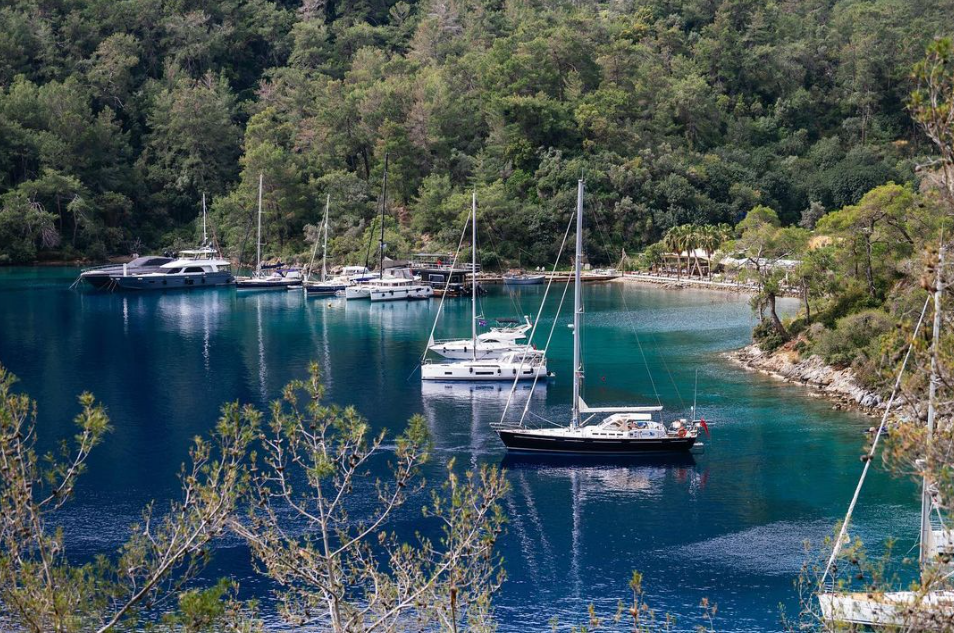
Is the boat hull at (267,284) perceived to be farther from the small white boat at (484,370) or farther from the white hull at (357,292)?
the small white boat at (484,370)

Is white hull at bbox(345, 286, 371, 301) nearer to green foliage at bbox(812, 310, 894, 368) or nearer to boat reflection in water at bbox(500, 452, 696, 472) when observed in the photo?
green foliage at bbox(812, 310, 894, 368)

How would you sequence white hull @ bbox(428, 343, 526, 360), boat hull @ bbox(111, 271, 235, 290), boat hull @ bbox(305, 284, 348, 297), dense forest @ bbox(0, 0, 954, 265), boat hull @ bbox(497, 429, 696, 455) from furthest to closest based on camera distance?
dense forest @ bbox(0, 0, 954, 265), boat hull @ bbox(111, 271, 235, 290), boat hull @ bbox(305, 284, 348, 297), white hull @ bbox(428, 343, 526, 360), boat hull @ bbox(497, 429, 696, 455)

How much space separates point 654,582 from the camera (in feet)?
98.7

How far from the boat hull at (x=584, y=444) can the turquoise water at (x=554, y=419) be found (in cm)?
66

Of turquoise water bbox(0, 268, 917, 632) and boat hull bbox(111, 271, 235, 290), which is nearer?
turquoise water bbox(0, 268, 917, 632)

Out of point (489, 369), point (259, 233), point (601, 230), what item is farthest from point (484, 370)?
point (601, 230)

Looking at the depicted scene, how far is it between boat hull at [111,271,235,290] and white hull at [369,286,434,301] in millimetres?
18295

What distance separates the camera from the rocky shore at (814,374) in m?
48.0

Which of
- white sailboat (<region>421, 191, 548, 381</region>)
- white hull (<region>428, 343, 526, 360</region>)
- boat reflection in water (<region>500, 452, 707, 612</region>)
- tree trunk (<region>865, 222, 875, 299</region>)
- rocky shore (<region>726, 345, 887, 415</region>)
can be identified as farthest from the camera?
white hull (<region>428, 343, 526, 360</region>)

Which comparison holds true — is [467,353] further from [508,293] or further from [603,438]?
[508,293]

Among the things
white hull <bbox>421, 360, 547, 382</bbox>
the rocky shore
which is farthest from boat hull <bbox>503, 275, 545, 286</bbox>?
white hull <bbox>421, 360, 547, 382</bbox>

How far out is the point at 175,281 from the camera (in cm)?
Result: 9325

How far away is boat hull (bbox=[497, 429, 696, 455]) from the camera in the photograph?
1601 inches

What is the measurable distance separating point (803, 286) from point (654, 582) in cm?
3003
